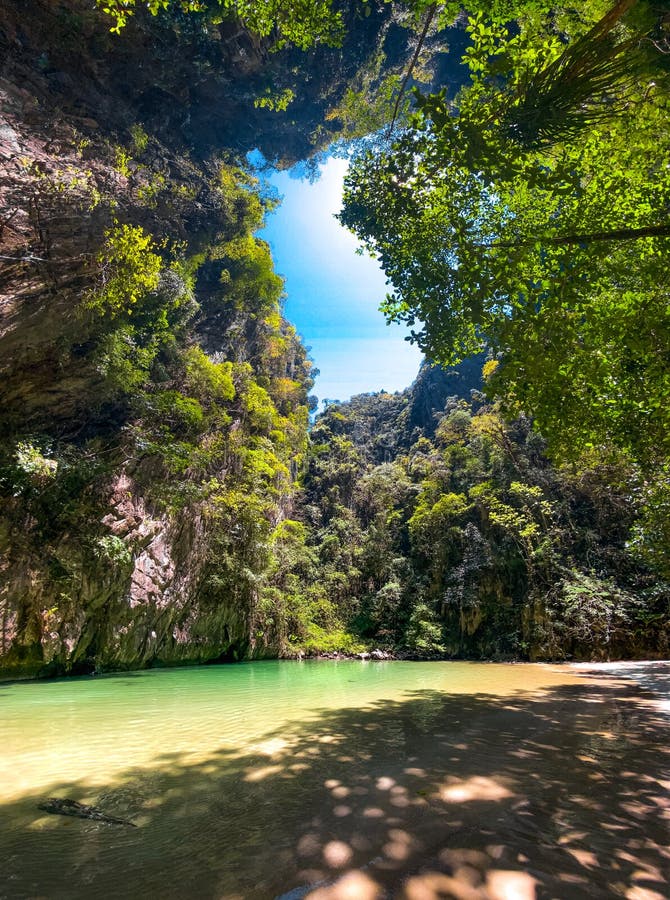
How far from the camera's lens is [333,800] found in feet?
8.77

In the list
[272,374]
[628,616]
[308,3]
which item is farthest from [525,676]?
[272,374]

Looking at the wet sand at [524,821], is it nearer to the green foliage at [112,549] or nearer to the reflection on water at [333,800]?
the reflection on water at [333,800]

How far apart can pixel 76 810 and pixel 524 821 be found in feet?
9.06

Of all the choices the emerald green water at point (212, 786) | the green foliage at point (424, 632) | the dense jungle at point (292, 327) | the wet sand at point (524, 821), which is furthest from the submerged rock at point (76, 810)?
the green foliage at point (424, 632)

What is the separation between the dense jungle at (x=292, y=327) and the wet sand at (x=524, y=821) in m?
3.65

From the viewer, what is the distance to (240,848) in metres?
2.12

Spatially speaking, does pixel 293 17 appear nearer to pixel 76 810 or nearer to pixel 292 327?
pixel 76 810

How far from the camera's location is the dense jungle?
572 centimetres

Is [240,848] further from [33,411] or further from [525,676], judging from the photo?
[33,411]

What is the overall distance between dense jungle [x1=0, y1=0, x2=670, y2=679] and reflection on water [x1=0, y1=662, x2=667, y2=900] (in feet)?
12.6

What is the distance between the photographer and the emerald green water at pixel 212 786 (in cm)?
192

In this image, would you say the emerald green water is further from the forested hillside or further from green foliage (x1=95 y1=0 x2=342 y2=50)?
green foliage (x1=95 y1=0 x2=342 y2=50)

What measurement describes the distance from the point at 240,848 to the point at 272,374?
79.1ft

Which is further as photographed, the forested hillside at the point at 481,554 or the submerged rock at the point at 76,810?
the forested hillside at the point at 481,554
